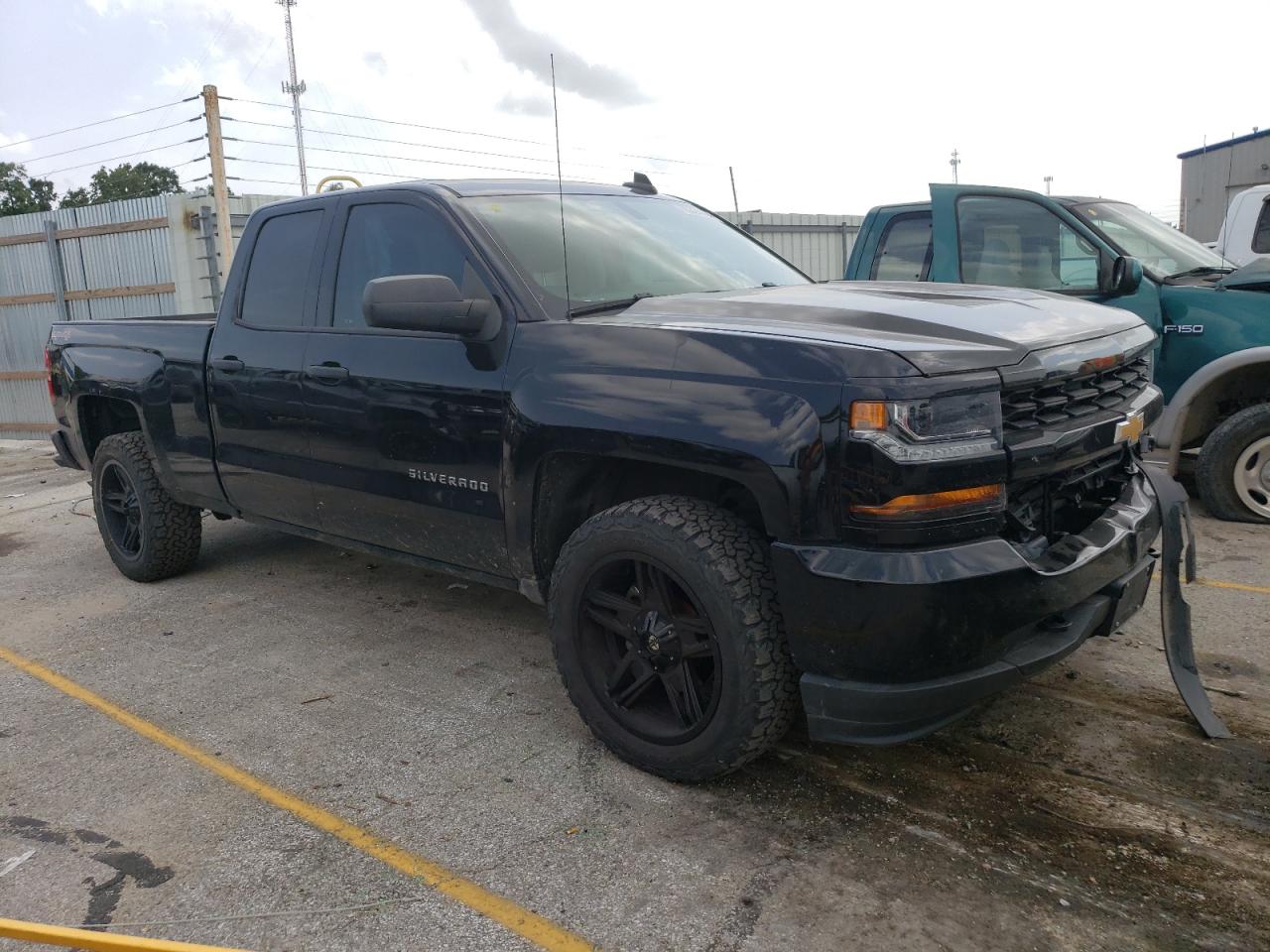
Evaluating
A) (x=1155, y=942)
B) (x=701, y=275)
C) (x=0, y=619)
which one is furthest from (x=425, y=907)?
(x=0, y=619)

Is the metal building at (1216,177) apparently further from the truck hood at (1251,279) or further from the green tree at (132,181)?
the green tree at (132,181)

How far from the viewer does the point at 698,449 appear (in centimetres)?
277

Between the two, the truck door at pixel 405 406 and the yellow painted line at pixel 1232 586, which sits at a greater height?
the truck door at pixel 405 406

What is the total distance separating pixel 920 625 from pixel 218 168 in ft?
35.3

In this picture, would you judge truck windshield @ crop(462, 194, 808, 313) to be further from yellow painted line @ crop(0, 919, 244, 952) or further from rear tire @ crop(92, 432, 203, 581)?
rear tire @ crop(92, 432, 203, 581)

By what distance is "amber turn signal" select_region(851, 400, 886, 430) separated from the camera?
2.50 m

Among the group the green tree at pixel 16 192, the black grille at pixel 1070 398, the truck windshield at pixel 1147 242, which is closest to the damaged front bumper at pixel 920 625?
the black grille at pixel 1070 398

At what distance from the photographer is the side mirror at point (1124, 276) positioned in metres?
5.34

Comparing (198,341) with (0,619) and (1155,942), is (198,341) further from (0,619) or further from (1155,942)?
(1155,942)

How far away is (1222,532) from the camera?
219 inches

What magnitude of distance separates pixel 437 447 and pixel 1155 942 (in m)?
2.55

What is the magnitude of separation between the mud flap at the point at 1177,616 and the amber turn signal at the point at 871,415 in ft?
4.41

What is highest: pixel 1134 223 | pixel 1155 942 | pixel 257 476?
pixel 1134 223

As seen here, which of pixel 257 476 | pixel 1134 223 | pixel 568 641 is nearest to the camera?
pixel 568 641
